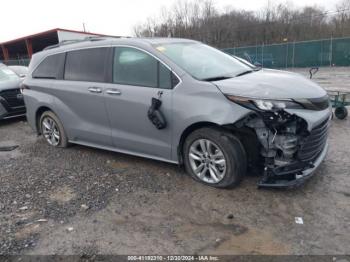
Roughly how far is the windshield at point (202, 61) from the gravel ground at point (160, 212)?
1421 millimetres

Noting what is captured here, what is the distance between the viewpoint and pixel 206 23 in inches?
2148

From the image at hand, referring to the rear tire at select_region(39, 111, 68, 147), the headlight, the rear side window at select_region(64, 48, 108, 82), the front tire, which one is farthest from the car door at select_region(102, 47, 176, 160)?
the rear tire at select_region(39, 111, 68, 147)

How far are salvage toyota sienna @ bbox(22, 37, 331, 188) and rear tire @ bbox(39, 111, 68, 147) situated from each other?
0.31 metres

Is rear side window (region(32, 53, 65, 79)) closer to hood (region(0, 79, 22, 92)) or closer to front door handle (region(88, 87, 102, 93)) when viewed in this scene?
front door handle (region(88, 87, 102, 93))

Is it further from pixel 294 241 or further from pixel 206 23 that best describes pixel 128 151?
pixel 206 23

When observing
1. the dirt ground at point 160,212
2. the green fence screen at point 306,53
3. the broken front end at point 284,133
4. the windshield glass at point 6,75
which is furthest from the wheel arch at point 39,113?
the green fence screen at point 306,53

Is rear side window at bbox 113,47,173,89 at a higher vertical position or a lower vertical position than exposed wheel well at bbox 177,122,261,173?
higher

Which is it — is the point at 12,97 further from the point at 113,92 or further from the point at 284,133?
the point at 284,133

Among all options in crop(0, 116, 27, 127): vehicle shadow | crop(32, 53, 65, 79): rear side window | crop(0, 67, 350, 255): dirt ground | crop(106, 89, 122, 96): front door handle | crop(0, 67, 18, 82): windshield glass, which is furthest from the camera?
→ crop(0, 67, 18, 82): windshield glass

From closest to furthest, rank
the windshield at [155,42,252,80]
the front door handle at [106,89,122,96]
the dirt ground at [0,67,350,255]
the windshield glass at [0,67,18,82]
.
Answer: the dirt ground at [0,67,350,255] < the windshield at [155,42,252,80] < the front door handle at [106,89,122,96] < the windshield glass at [0,67,18,82]

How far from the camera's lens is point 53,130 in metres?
5.98

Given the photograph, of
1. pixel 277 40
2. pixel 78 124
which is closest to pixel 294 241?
pixel 78 124

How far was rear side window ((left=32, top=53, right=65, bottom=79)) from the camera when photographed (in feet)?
18.2

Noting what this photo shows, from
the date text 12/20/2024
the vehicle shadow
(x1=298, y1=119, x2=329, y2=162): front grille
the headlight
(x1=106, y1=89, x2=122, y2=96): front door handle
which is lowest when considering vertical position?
the date text 12/20/2024
